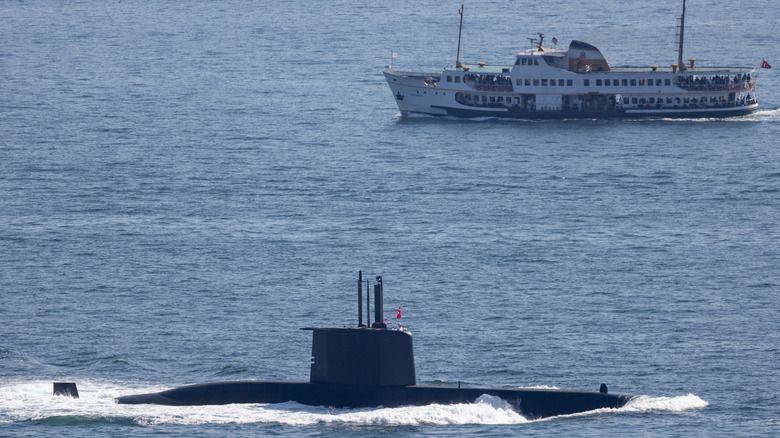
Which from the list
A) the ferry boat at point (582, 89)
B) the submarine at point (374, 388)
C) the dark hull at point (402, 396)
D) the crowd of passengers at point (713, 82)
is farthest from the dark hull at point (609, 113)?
the dark hull at point (402, 396)

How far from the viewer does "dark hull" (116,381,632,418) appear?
44938mm

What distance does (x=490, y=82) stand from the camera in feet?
358

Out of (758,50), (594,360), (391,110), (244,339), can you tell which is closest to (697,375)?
(594,360)

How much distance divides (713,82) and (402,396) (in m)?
70.2

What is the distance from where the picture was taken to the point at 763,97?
119m

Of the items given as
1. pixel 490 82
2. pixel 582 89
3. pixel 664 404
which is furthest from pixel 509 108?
pixel 664 404

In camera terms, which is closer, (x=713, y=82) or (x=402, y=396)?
(x=402, y=396)

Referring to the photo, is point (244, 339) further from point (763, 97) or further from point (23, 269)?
point (763, 97)

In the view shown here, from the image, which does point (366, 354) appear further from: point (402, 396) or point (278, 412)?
point (278, 412)

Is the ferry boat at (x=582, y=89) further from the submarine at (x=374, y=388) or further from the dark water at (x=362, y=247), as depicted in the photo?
the submarine at (x=374, y=388)

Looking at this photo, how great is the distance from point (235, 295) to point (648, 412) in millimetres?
22928

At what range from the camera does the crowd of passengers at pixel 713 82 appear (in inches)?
4259

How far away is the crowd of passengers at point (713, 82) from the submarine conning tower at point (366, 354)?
6859 centimetres

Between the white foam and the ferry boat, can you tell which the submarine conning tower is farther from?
the ferry boat
